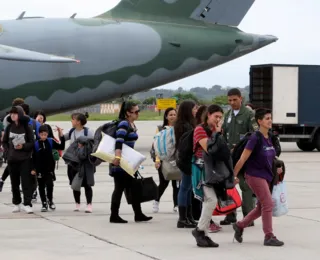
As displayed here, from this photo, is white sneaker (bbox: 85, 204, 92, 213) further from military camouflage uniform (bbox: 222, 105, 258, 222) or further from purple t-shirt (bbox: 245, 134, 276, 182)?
purple t-shirt (bbox: 245, 134, 276, 182)

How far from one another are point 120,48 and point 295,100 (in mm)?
6117

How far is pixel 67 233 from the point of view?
1061cm

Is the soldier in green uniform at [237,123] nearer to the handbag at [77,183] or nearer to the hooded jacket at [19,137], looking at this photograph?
the handbag at [77,183]

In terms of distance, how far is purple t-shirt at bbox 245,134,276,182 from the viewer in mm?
9789

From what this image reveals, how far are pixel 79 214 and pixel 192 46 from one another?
1573cm

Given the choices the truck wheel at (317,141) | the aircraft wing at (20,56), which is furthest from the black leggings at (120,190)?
the truck wheel at (317,141)

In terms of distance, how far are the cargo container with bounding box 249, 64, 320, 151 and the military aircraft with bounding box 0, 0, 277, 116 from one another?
1.38 metres

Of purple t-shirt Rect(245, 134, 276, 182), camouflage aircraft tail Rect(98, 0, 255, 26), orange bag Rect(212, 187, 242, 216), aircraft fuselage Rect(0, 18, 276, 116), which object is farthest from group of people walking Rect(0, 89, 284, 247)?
camouflage aircraft tail Rect(98, 0, 255, 26)

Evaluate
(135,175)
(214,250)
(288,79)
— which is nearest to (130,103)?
(135,175)

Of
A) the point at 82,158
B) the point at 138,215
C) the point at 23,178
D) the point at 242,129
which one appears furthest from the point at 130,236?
the point at 23,178

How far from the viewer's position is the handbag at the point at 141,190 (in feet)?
38.6

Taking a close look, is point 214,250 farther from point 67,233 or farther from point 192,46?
point 192,46

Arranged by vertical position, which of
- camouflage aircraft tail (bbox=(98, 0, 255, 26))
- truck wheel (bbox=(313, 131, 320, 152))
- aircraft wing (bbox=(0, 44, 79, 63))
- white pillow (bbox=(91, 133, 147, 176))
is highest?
camouflage aircraft tail (bbox=(98, 0, 255, 26))

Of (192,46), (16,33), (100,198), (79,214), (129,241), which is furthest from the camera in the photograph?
(192,46)
